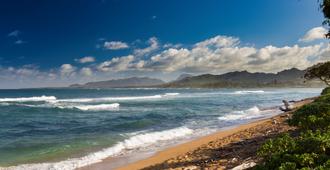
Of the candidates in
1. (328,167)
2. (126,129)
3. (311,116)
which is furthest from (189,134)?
(328,167)

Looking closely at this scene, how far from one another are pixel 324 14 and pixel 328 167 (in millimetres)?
Result: 8177

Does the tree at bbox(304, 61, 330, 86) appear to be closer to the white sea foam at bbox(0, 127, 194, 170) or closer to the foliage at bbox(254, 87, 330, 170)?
the white sea foam at bbox(0, 127, 194, 170)

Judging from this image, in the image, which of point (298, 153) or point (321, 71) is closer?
point (298, 153)

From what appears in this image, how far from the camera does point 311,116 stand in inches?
358

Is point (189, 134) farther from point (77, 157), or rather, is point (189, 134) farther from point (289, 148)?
point (289, 148)

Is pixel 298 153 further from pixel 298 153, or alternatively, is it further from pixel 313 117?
pixel 313 117

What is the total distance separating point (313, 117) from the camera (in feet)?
29.7

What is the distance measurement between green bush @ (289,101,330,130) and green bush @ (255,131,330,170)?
2.34 metres

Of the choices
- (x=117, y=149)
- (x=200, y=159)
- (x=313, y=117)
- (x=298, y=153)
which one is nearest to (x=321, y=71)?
(x=313, y=117)

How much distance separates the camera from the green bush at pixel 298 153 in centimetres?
558

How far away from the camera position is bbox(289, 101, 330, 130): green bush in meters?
8.95

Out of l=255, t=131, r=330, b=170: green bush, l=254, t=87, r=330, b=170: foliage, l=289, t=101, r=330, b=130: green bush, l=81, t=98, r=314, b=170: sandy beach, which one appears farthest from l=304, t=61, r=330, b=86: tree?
l=255, t=131, r=330, b=170: green bush

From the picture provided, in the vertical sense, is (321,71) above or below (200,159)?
above

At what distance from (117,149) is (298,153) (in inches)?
383
